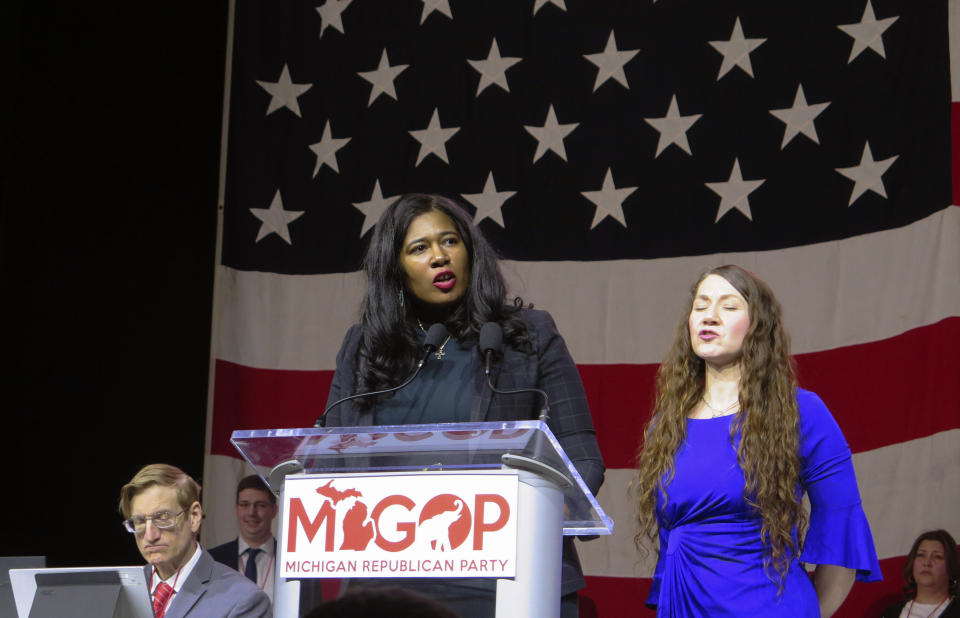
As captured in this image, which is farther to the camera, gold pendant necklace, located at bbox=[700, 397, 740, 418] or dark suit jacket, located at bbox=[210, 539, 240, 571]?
dark suit jacket, located at bbox=[210, 539, 240, 571]

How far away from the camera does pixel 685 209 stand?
4320 mm

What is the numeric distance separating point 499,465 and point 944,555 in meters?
2.85

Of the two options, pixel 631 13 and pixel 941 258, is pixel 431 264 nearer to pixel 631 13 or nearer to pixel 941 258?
pixel 941 258

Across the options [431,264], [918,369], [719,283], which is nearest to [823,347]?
[918,369]

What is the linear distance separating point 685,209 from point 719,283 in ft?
7.11

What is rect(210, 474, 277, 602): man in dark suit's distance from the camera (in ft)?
14.7

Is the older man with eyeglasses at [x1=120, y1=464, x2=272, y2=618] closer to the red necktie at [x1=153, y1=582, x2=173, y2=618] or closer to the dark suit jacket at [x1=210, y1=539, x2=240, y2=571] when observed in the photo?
the red necktie at [x1=153, y1=582, x2=173, y2=618]

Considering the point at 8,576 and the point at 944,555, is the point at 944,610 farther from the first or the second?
the point at 8,576

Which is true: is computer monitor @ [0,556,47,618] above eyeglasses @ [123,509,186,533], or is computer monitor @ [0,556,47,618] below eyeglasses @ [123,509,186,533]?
below

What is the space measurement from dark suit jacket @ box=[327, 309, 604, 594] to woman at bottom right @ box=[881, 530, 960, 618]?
222 centimetres

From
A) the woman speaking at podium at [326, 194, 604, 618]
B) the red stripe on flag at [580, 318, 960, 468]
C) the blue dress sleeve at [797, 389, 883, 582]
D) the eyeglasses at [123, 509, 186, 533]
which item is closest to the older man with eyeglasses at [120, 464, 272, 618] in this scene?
the eyeglasses at [123, 509, 186, 533]

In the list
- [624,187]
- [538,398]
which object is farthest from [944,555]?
[538,398]

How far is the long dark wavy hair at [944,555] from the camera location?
3.74m

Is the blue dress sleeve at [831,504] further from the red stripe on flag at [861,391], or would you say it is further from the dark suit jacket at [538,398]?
the red stripe on flag at [861,391]
